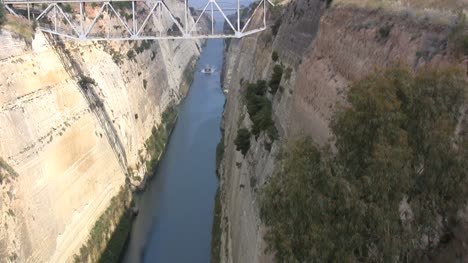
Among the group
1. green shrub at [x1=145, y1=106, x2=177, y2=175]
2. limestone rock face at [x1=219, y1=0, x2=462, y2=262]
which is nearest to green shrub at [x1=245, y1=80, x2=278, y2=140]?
limestone rock face at [x1=219, y1=0, x2=462, y2=262]

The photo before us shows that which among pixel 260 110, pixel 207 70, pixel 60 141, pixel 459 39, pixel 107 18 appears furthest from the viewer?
pixel 207 70

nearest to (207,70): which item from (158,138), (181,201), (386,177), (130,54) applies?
(130,54)

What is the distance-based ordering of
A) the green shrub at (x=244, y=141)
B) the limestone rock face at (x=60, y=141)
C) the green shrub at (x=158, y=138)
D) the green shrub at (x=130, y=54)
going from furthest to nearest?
the green shrub at (x=130, y=54) < the green shrub at (x=158, y=138) < the green shrub at (x=244, y=141) < the limestone rock face at (x=60, y=141)

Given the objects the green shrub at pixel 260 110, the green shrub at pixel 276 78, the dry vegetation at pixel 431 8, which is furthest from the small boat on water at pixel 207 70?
the dry vegetation at pixel 431 8

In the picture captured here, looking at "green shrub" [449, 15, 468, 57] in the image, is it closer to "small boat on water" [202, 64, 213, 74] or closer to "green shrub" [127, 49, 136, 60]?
"green shrub" [127, 49, 136, 60]

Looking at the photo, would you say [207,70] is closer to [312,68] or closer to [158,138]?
[158,138]

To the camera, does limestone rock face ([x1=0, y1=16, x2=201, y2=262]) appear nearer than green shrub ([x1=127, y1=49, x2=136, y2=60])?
Yes

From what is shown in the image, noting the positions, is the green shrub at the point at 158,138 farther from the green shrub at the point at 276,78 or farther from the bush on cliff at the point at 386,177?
the bush on cliff at the point at 386,177
